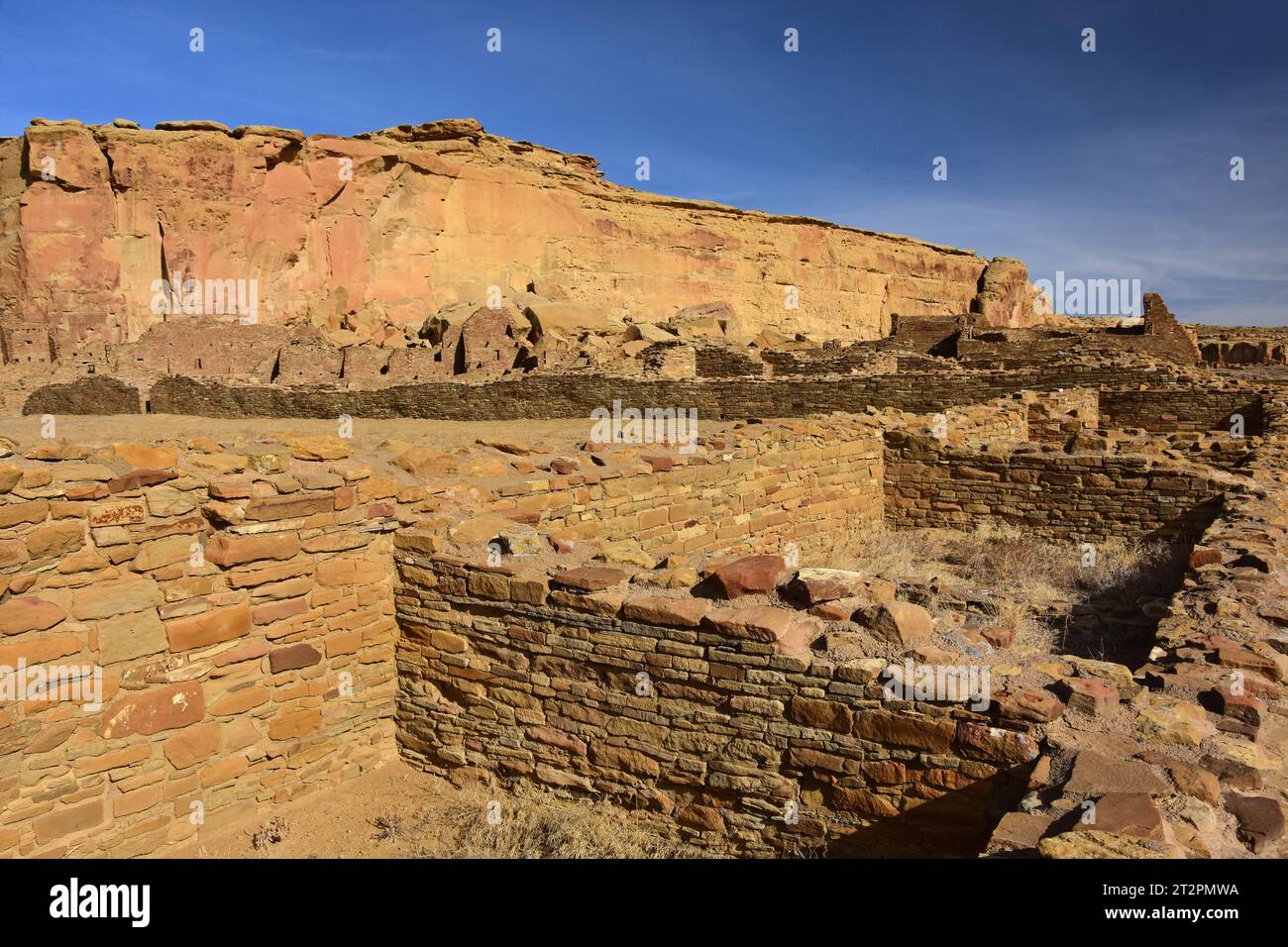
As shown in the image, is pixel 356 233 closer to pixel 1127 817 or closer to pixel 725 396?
pixel 725 396

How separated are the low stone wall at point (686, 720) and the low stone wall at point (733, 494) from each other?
128 centimetres

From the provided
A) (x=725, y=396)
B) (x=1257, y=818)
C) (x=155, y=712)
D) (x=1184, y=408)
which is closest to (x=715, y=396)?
(x=725, y=396)

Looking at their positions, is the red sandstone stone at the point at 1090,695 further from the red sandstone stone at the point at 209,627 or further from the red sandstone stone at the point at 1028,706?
the red sandstone stone at the point at 209,627

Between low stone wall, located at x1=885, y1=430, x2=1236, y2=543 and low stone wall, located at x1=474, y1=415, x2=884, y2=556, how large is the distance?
369 millimetres

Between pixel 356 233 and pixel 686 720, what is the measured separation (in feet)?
118

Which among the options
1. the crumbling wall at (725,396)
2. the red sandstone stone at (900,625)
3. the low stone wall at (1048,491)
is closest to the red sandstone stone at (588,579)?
the red sandstone stone at (900,625)

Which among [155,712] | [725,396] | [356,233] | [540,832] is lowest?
[540,832]

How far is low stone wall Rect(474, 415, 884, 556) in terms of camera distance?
582cm

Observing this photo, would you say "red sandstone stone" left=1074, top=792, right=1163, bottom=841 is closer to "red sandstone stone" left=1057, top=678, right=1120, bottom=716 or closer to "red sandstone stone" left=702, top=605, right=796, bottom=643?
"red sandstone stone" left=1057, top=678, right=1120, bottom=716

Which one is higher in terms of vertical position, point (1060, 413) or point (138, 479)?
point (1060, 413)

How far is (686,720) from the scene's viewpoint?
3.49 m
